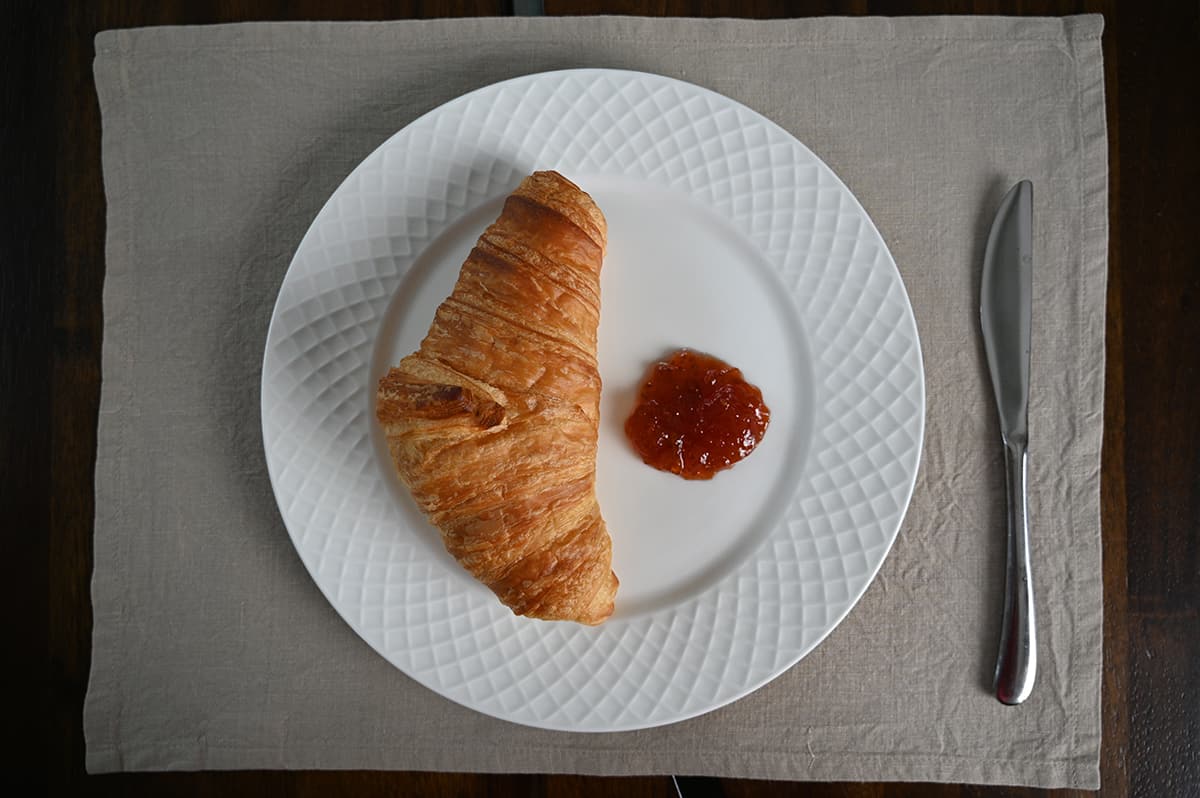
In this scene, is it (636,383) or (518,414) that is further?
(636,383)

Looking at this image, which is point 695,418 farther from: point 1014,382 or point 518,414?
point 1014,382

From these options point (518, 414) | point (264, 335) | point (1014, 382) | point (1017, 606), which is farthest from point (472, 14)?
point (1017, 606)

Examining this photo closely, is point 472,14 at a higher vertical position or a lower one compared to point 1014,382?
higher

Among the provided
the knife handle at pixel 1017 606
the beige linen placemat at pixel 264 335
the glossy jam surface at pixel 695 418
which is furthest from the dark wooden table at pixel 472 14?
the glossy jam surface at pixel 695 418

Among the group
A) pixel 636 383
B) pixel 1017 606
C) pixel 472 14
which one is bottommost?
pixel 1017 606

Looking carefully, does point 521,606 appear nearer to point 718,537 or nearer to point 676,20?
point 718,537

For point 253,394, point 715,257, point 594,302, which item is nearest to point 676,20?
point 715,257
